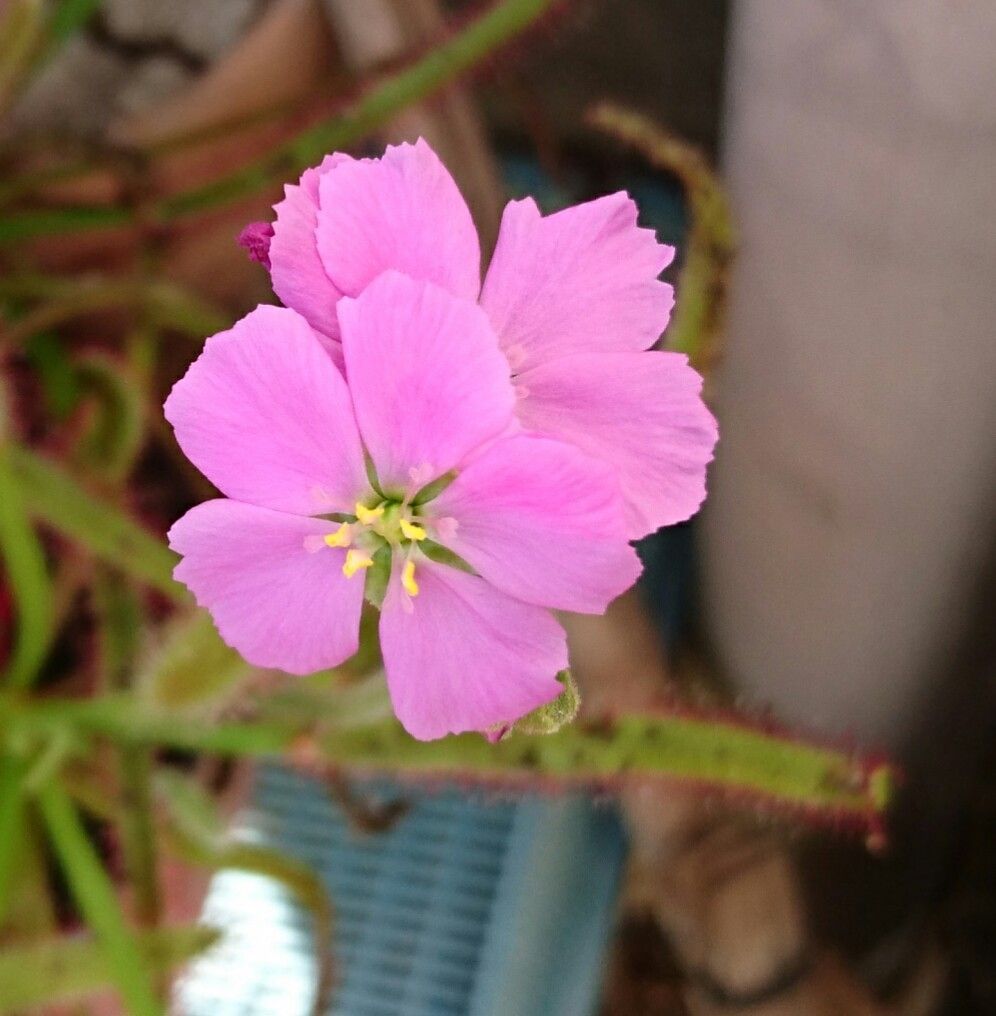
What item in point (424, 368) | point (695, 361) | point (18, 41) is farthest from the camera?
point (18, 41)

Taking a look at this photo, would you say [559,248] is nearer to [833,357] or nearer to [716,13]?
[833,357]

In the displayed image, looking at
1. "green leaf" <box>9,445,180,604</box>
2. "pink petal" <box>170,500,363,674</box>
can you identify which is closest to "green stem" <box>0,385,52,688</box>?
"green leaf" <box>9,445,180,604</box>

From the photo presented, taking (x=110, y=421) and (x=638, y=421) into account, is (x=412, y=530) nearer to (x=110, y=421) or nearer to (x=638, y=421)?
(x=638, y=421)

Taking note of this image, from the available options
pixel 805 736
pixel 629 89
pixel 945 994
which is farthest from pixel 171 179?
pixel 945 994

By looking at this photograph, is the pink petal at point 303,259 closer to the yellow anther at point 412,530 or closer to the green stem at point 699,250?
the yellow anther at point 412,530

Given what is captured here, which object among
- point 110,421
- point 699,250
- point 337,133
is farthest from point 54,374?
point 699,250

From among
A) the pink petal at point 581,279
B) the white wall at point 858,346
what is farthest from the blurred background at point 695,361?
the pink petal at point 581,279
